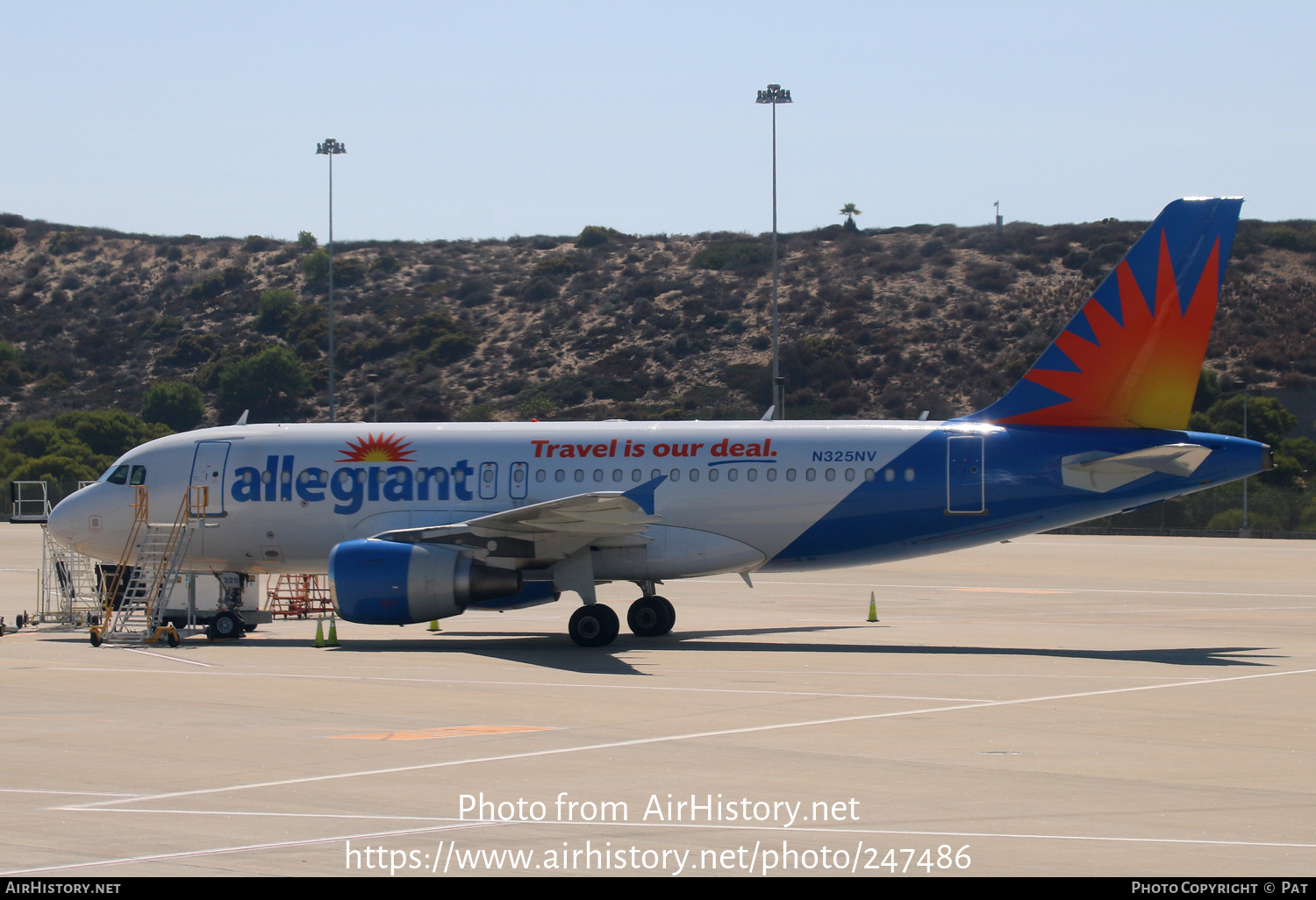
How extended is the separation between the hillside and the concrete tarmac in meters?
61.3

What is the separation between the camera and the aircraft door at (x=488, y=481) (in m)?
25.6

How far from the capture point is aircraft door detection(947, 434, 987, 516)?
23859mm

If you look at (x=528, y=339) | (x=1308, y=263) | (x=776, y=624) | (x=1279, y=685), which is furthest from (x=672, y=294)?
(x=1279, y=685)

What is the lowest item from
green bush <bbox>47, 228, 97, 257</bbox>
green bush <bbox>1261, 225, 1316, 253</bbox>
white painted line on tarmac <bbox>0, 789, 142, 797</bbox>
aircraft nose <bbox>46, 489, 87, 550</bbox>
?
white painted line on tarmac <bbox>0, 789, 142, 797</bbox>

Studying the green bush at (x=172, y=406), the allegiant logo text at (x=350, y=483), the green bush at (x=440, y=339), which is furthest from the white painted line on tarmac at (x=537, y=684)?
the green bush at (x=440, y=339)

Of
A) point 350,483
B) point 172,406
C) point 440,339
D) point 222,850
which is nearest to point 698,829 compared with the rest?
point 222,850

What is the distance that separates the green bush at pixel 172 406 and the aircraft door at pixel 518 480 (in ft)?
216

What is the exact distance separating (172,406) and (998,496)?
72925 mm

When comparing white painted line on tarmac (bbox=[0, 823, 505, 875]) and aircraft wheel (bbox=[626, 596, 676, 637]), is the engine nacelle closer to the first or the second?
aircraft wheel (bbox=[626, 596, 676, 637])

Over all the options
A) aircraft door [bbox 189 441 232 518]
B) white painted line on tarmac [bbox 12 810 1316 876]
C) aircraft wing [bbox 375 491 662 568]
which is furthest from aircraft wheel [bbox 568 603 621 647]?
white painted line on tarmac [bbox 12 810 1316 876]

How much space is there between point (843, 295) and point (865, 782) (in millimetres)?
91131

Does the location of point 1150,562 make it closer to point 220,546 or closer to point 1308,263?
point 220,546

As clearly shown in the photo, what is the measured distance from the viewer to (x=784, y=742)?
13828mm

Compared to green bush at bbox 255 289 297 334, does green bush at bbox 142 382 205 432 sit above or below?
below
